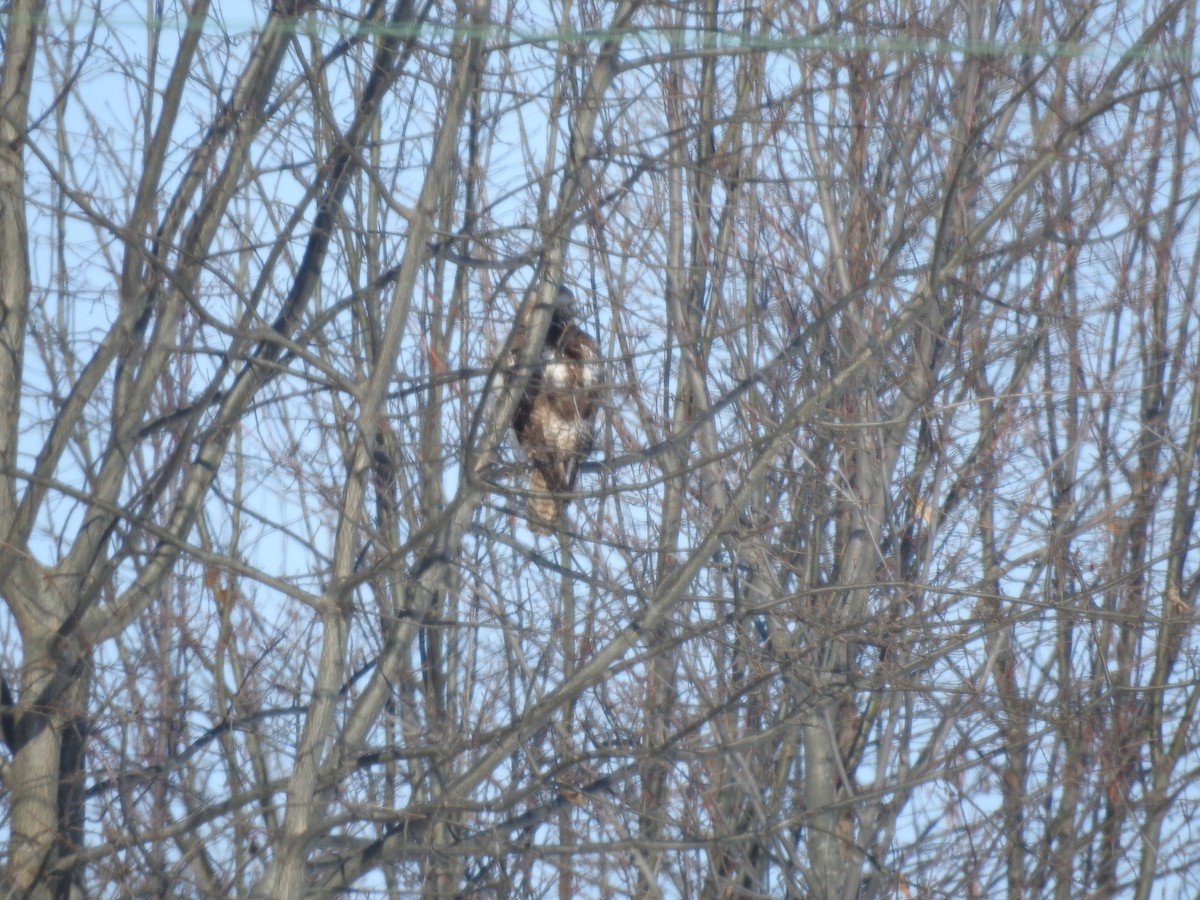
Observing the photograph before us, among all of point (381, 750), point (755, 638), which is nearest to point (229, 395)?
point (381, 750)

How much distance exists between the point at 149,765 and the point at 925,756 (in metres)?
2.63

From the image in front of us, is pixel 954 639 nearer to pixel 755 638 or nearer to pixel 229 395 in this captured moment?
pixel 755 638

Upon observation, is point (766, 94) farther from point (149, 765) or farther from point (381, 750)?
point (149, 765)

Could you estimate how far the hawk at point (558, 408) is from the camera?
3.84 metres

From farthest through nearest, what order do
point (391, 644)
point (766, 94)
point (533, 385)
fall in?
point (766, 94) → point (391, 644) → point (533, 385)

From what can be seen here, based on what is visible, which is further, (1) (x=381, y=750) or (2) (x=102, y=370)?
(2) (x=102, y=370)

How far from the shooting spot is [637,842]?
3.97m

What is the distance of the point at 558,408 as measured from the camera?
4.98 meters

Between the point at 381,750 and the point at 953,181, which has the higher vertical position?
the point at 953,181

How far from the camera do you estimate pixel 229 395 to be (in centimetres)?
492

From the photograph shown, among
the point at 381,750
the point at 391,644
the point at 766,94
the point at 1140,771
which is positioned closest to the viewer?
the point at 381,750

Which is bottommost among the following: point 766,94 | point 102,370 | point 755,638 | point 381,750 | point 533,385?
point 381,750

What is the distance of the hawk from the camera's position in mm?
3841

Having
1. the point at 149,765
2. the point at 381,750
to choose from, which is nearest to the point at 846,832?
the point at 381,750
